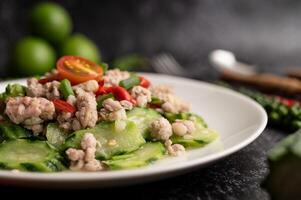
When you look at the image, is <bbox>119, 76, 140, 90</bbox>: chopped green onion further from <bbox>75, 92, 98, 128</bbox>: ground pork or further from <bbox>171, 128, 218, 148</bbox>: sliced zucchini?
<bbox>171, 128, 218, 148</bbox>: sliced zucchini

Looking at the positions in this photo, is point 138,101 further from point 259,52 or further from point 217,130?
point 259,52

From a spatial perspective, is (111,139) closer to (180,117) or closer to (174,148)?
(174,148)

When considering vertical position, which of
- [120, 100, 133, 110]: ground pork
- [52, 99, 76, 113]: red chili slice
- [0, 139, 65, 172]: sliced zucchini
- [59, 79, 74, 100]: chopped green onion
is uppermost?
[59, 79, 74, 100]: chopped green onion

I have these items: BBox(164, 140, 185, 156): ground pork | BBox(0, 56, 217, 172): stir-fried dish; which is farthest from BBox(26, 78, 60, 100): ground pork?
BBox(164, 140, 185, 156): ground pork

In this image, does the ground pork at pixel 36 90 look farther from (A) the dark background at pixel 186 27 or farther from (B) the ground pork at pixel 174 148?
(A) the dark background at pixel 186 27

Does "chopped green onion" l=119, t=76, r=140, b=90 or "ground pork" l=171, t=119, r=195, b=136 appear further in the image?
"chopped green onion" l=119, t=76, r=140, b=90

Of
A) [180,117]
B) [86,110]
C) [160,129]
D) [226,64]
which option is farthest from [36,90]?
[226,64]
